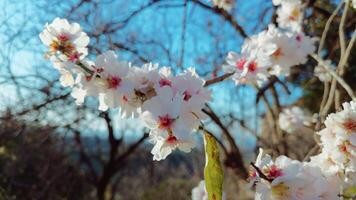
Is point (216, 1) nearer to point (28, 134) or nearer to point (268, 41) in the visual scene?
point (268, 41)

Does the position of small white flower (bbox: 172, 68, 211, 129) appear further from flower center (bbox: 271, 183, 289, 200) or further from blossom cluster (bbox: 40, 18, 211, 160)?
flower center (bbox: 271, 183, 289, 200)

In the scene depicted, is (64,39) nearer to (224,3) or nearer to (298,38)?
(298,38)

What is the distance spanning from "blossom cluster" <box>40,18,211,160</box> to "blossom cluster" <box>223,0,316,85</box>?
13.9 inches

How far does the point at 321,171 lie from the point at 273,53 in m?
0.65

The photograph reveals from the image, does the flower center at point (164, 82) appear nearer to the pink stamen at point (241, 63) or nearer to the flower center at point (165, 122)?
the flower center at point (165, 122)

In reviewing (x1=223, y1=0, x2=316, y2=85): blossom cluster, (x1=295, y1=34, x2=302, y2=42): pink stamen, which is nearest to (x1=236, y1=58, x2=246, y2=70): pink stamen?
(x1=223, y1=0, x2=316, y2=85): blossom cluster

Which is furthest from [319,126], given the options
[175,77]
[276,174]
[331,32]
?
[331,32]

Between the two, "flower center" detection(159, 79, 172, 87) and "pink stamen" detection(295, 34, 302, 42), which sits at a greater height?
"pink stamen" detection(295, 34, 302, 42)

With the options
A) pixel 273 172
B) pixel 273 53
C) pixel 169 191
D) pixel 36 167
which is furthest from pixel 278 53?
pixel 169 191

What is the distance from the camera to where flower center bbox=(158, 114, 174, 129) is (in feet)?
3.09

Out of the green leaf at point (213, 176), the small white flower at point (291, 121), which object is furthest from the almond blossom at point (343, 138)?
the small white flower at point (291, 121)

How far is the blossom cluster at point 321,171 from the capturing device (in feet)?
3.31

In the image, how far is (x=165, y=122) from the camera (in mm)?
949

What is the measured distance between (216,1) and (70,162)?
4.34 meters
